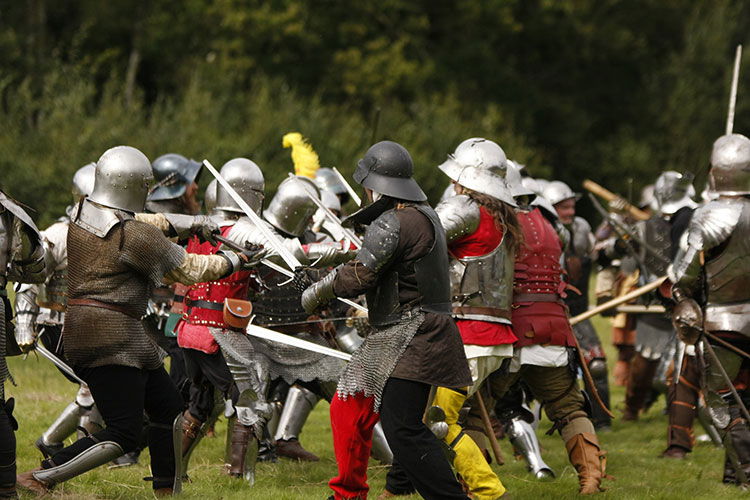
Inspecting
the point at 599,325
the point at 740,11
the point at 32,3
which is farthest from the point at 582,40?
the point at 599,325

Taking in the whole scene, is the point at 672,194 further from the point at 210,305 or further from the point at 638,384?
the point at 210,305

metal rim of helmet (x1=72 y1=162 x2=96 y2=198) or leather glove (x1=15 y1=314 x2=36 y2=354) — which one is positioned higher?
metal rim of helmet (x1=72 y1=162 x2=96 y2=198)

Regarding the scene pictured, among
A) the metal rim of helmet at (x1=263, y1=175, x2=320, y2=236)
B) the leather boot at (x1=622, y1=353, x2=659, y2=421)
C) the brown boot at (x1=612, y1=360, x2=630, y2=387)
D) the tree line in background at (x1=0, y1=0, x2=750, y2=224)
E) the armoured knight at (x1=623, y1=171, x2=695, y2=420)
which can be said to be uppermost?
the metal rim of helmet at (x1=263, y1=175, x2=320, y2=236)

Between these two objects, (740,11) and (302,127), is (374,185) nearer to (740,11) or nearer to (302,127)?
(302,127)

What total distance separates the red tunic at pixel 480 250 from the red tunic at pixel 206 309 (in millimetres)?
→ 1286

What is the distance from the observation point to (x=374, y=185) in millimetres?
5551

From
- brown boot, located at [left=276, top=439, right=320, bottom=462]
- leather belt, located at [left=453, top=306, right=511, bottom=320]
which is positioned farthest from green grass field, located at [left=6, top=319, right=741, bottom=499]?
leather belt, located at [left=453, top=306, right=511, bottom=320]

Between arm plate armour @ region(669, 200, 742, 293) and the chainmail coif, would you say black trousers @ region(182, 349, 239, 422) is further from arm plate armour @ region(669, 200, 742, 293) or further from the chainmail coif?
arm plate armour @ region(669, 200, 742, 293)

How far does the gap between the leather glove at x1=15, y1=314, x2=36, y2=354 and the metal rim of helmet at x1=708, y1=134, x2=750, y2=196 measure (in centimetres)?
399

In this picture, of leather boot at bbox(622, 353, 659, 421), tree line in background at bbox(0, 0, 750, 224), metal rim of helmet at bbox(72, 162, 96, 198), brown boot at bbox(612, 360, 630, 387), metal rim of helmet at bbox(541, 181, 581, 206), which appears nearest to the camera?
metal rim of helmet at bbox(72, 162, 96, 198)

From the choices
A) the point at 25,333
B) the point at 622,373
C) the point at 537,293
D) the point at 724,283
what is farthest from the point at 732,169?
the point at 622,373

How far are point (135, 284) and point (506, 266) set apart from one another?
1.93 meters

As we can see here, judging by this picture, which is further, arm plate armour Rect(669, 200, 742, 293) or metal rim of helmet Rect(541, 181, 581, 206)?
metal rim of helmet Rect(541, 181, 581, 206)

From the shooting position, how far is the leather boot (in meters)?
9.82
